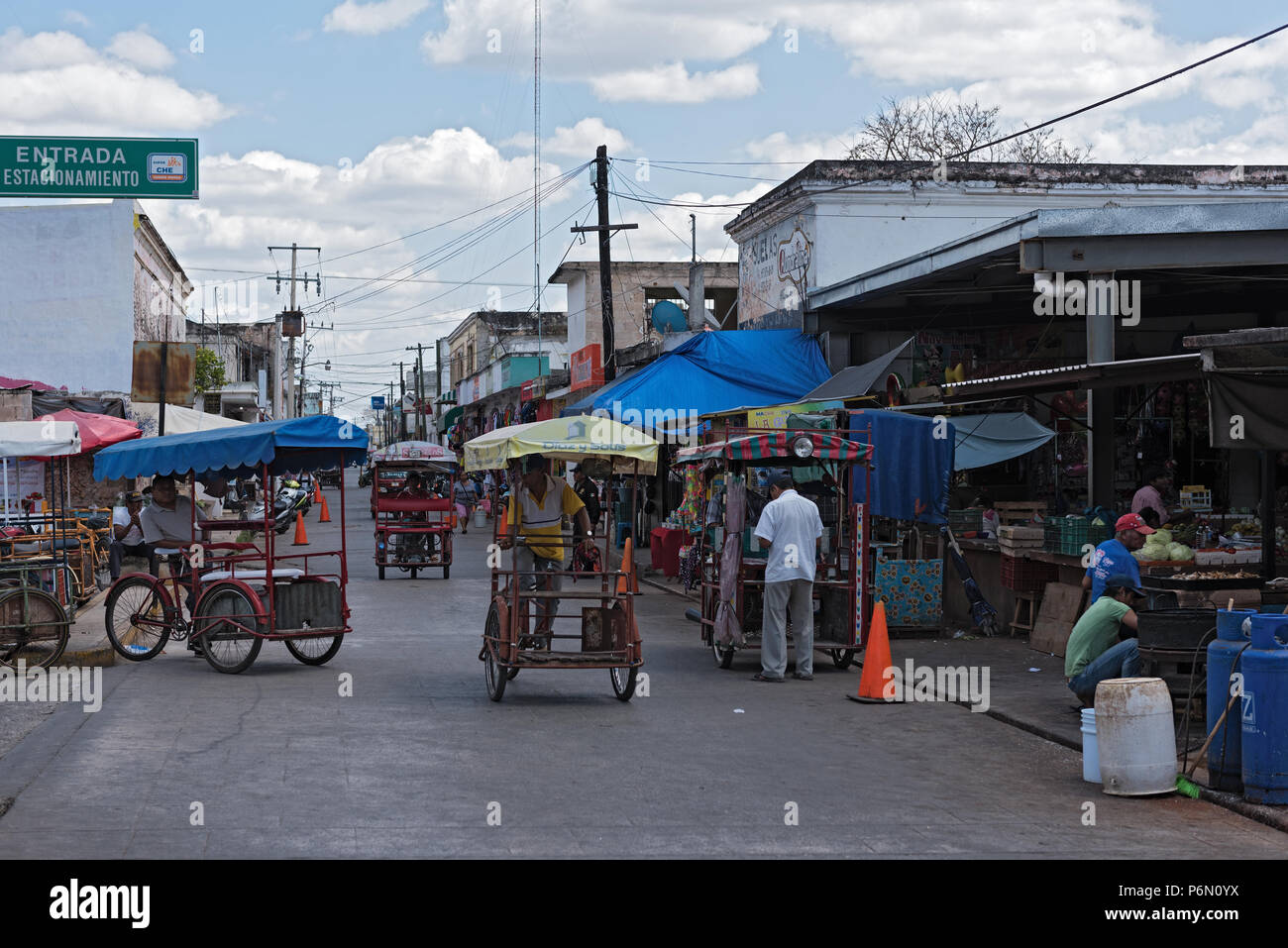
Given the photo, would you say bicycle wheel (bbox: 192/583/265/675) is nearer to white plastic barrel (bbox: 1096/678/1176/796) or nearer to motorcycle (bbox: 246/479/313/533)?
white plastic barrel (bbox: 1096/678/1176/796)

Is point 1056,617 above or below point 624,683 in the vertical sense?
above

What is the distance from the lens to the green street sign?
465 inches

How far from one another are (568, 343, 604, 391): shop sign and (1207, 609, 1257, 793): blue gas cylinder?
25.8 meters

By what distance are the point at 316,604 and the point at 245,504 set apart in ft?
86.9

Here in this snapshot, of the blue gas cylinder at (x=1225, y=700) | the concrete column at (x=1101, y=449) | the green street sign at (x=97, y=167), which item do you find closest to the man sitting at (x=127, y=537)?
the green street sign at (x=97, y=167)

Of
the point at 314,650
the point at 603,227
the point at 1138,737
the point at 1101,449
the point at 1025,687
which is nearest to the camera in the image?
the point at 1138,737

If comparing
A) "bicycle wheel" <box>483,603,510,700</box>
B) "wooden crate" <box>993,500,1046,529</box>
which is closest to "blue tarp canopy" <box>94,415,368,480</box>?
"bicycle wheel" <box>483,603,510,700</box>

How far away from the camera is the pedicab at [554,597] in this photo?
1174 cm

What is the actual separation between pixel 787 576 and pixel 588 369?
22.5m

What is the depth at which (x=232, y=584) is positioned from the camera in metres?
13.2

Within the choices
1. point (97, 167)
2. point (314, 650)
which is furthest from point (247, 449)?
point (97, 167)

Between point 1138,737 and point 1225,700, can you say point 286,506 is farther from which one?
point 1225,700

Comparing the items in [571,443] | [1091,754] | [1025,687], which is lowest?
[1025,687]

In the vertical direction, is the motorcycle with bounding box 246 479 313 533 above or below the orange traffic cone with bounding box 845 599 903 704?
above
